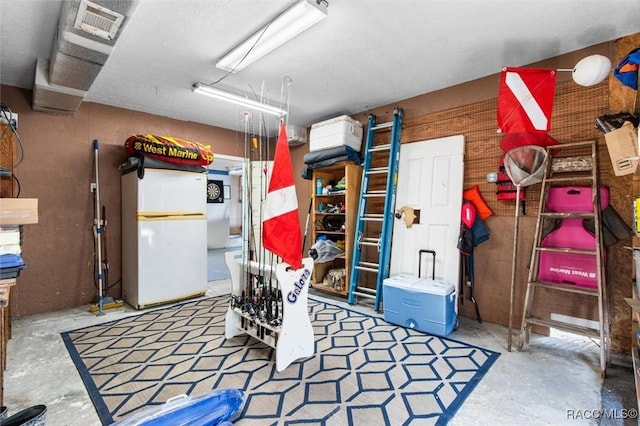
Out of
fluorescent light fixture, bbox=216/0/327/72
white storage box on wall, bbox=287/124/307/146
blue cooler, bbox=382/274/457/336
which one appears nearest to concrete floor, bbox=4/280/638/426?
blue cooler, bbox=382/274/457/336

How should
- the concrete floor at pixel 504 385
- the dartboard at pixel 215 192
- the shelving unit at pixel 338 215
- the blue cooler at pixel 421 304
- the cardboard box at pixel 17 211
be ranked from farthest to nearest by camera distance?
the dartboard at pixel 215 192 < the shelving unit at pixel 338 215 < the blue cooler at pixel 421 304 < the cardboard box at pixel 17 211 < the concrete floor at pixel 504 385

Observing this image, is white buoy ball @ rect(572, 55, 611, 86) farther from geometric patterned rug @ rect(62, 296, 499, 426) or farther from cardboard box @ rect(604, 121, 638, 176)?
geometric patterned rug @ rect(62, 296, 499, 426)

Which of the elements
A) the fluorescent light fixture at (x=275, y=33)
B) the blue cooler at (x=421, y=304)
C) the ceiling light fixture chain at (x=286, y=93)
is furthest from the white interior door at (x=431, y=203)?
the fluorescent light fixture at (x=275, y=33)

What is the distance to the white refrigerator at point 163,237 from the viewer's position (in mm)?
3477

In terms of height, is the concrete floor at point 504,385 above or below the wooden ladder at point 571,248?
below

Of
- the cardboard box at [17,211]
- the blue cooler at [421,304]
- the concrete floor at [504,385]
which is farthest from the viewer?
the blue cooler at [421,304]

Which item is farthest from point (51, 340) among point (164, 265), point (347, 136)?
point (347, 136)

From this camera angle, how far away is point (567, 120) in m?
2.64

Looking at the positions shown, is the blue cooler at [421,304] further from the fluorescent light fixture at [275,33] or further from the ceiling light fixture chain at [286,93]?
the fluorescent light fixture at [275,33]

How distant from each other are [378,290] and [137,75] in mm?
3471

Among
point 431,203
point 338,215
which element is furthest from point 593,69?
point 338,215

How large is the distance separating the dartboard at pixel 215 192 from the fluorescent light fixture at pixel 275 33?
20.5ft

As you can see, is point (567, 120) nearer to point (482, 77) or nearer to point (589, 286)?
point (482, 77)

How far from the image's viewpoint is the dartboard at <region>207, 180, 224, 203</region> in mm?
8633
